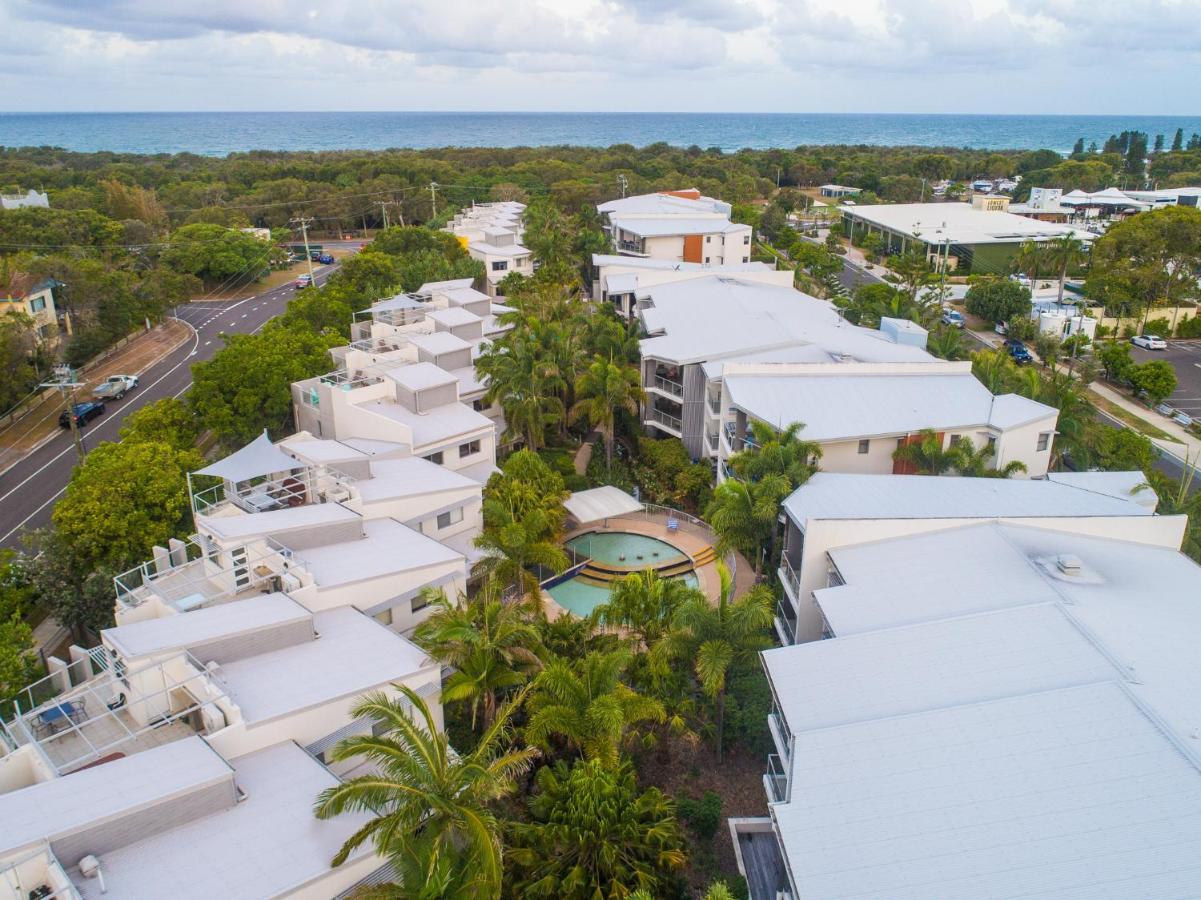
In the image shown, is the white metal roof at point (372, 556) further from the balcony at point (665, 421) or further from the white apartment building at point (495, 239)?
the white apartment building at point (495, 239)

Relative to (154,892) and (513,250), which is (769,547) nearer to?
(154,892)

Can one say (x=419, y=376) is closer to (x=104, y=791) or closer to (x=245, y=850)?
(x=104, y=791)

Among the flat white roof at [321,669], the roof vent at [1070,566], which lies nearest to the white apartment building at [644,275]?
the roof vent at [1070,566]

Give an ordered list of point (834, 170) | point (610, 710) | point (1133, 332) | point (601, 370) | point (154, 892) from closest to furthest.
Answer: point (154, 892)
point (610, 710)
point (601, 370)
point (1133, 332)
point (834, 170)

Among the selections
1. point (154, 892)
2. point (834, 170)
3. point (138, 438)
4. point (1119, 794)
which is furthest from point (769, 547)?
point (834, 170)

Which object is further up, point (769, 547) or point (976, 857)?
point (976, 857)

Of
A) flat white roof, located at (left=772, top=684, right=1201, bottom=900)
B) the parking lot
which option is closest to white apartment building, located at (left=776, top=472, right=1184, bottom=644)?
flat white roof, located at (left=772, top=684, right=1201, bottom=900)

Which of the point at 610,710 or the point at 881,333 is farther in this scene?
the point at 881,333

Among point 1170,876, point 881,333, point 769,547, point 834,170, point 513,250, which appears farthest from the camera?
point 834,170
